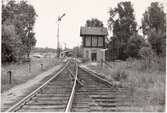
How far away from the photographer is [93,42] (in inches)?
1341

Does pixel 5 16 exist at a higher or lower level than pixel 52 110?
higher

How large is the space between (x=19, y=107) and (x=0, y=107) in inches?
23.6

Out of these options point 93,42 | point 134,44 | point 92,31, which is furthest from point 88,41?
point 134,44

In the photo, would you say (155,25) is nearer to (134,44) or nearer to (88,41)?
(134,44)

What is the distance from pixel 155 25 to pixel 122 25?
25.0 ft

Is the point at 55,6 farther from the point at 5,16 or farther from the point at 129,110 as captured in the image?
the point at 5,16

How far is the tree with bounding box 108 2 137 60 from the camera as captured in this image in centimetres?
3206

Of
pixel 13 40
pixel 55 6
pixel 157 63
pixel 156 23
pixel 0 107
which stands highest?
pixel 156 23

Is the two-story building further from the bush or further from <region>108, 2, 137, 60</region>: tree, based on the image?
the bush

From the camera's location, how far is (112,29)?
34250mm

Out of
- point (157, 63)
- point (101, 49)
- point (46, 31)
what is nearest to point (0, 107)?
point (46, 31)

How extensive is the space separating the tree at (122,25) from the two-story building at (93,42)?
1.81 metres

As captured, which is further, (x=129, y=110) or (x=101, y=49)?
(x=101, y=49)

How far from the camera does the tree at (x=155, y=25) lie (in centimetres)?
1661
